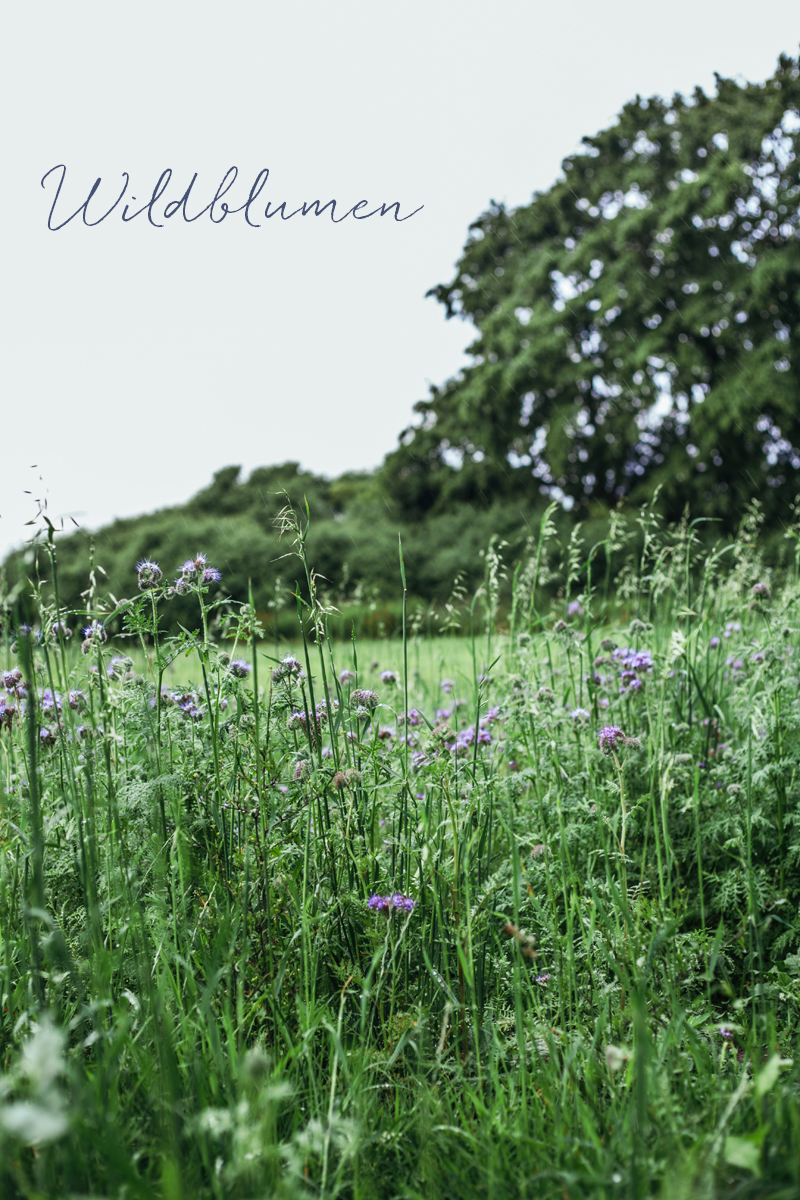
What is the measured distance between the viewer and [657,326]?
1817 centimetres

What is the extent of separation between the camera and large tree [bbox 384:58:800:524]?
17094mm

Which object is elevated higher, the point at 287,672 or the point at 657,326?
the point at 657,326

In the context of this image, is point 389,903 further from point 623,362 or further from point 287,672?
point 623,362

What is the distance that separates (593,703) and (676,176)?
65.8ft

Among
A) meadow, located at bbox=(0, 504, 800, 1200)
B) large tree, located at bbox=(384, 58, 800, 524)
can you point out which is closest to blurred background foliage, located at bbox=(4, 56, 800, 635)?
large tree, located at bbox=(384, 58, 800, 524)

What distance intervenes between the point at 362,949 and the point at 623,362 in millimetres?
18015

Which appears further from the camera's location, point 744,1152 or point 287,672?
point 287,672

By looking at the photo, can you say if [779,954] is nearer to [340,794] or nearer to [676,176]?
[340,794]

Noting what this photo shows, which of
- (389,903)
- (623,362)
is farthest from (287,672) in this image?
(623,362)

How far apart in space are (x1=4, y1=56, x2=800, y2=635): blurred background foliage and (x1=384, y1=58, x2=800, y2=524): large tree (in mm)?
50

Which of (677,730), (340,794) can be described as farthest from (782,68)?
(340,794)

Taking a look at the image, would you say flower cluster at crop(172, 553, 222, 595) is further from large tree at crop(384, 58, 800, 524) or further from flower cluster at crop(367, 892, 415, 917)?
large tree at crop(384, 58, 800, 524)

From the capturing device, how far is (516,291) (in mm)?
19859

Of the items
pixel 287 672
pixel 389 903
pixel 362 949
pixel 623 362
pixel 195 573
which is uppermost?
pixel 623 362
